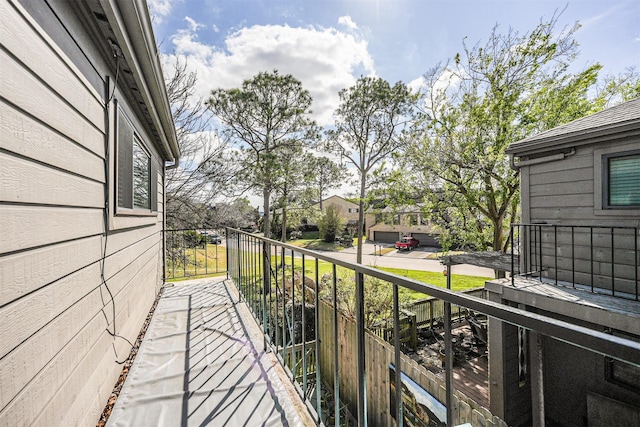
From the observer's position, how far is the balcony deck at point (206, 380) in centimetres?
173

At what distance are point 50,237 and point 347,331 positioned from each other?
4.07 meters

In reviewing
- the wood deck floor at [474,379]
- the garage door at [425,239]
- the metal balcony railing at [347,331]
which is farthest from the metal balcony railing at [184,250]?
the garage door at [425,239]

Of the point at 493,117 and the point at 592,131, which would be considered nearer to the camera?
the point at 592,131

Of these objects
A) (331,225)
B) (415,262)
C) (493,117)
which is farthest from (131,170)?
(331,225)

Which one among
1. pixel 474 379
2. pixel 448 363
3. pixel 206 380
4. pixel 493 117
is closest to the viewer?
pixel 448 363

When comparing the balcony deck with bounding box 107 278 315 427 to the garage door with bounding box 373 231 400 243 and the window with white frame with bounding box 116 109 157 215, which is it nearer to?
the window with white frame with bounding box 116 109 157 215

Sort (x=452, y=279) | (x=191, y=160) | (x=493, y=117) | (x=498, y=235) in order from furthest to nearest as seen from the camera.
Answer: (x=452, y=279)
(x=191, y=160)
(x=498, y=235)
(x=493, y=117)

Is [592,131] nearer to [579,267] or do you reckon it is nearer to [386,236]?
[579,267]

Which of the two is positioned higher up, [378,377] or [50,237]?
[50,237]

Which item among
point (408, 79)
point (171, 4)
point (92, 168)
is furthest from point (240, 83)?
point (92, 168)

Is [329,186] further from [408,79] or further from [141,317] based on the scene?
[141,317]

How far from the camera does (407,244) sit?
23328mm

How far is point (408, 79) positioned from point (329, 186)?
7634mm

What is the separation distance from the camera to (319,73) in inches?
435
